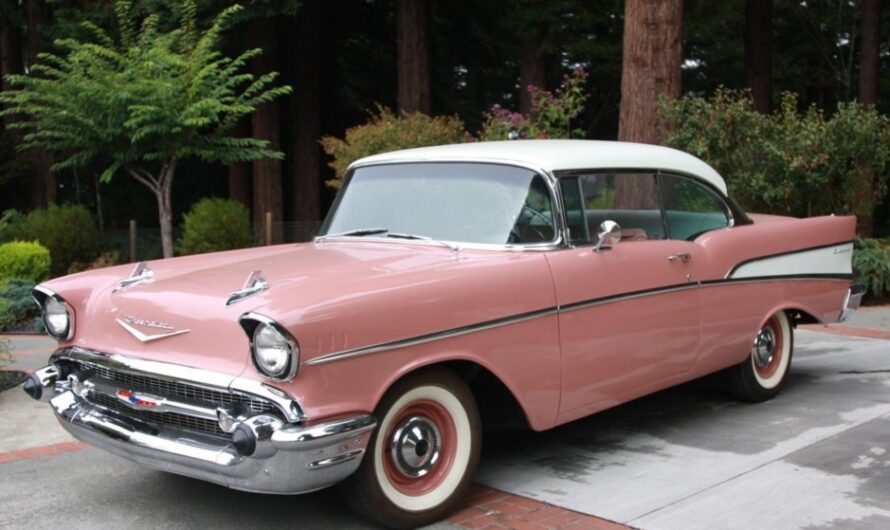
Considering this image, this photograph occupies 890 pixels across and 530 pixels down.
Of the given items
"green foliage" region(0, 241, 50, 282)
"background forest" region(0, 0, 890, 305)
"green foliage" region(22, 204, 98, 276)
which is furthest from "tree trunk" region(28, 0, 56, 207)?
"green foliage" region(0, 241, 50, 282)

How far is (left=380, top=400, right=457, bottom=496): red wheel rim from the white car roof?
4.99 ft

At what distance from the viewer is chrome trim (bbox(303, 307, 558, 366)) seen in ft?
12.4

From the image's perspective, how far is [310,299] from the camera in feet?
12.6

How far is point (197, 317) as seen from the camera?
4047mm

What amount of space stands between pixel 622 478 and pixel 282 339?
2.08 m

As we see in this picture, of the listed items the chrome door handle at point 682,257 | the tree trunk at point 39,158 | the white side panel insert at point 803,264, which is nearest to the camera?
the chrome door handle at point 682,257

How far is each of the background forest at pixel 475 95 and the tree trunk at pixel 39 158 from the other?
0.21 ft

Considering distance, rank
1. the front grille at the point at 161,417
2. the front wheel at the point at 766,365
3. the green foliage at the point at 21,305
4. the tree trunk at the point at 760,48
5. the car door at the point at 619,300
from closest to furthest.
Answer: the front grille at the point at 161,417 < the car door at the point at 619,300 < the front wheel at the point at 766,365 < the green foliage at the point at 21,305 < the tree trunk at the point at 760,48

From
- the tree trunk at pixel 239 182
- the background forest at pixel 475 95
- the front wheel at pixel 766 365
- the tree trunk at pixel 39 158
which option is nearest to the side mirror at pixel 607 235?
the front wheel at pixel 766 365

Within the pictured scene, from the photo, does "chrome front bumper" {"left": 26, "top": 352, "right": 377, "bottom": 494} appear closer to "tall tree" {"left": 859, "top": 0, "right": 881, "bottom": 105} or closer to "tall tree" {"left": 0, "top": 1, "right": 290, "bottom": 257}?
"tall tree" {"left": 0, "top": 1, "right": 290, "bottom": 257}

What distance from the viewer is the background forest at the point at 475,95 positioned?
11.4 m

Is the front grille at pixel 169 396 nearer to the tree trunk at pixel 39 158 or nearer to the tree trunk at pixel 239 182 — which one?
the tree trunk at pixel 239 182

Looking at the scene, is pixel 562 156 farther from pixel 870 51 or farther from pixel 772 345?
pixel 870 51

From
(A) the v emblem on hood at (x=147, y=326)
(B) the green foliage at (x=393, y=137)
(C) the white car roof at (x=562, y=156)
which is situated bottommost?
(A) the v emblem on hood at (x=147, y=326)
